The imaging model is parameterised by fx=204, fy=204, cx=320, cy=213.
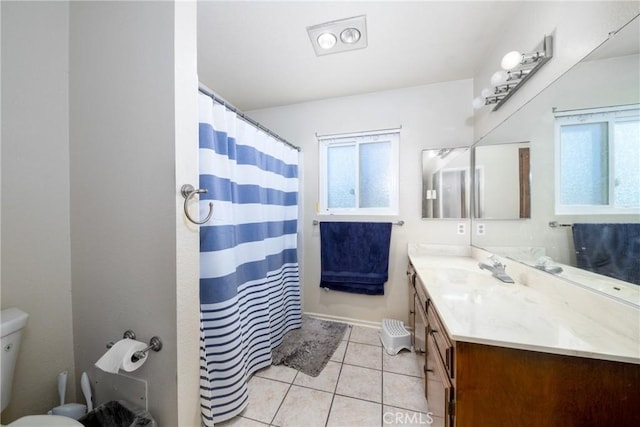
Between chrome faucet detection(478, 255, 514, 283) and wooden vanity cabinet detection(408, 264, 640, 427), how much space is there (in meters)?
0.63

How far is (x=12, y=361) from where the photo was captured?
2.52 ft

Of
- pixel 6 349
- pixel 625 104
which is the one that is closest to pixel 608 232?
pixel 625 104

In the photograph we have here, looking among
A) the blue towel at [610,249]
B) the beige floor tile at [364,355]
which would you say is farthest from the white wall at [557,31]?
the beige floor tile at [364,355]

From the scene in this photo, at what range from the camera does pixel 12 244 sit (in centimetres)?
81

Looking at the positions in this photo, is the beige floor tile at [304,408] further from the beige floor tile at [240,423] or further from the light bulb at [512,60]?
the light bulb at [512,60]

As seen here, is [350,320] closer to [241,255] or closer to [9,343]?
[241,255]

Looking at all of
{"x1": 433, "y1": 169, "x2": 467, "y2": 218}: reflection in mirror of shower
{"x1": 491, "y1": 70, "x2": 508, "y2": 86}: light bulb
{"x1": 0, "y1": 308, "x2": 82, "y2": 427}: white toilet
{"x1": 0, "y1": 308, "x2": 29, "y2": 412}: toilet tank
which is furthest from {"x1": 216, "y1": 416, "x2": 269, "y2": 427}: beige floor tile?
{"x1": 491, "y1": 70, "x2": 508, "y2": 86}: light bulb

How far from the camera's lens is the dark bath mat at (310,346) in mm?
1512

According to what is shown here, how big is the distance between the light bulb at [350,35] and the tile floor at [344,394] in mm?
2114

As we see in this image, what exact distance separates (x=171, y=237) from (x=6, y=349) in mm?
713

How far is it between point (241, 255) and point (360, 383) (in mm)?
1158

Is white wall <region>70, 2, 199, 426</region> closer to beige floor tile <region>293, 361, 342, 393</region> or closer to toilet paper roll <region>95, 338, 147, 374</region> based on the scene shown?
toilet paper roll <region>95, 338, 147, 374</region>

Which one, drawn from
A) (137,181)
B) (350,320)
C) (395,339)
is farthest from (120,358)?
(350,320)

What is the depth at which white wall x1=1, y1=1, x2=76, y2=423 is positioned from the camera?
2.64 feet
